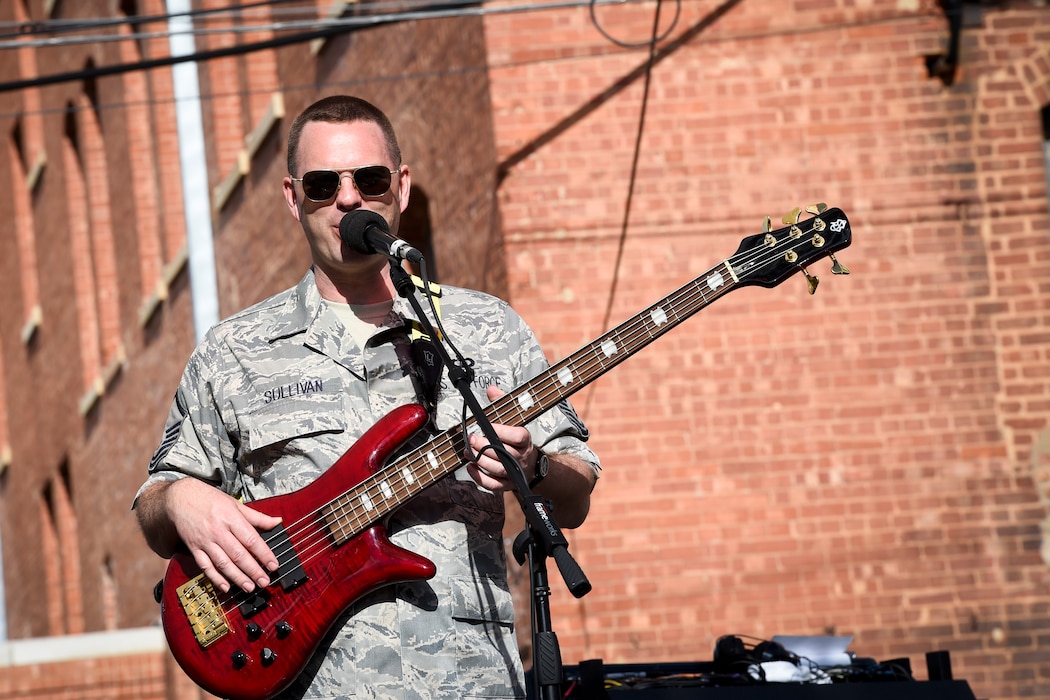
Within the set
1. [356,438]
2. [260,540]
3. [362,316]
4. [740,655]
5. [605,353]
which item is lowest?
[740,655]

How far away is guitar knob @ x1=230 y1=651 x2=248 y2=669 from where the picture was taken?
367 centimetres

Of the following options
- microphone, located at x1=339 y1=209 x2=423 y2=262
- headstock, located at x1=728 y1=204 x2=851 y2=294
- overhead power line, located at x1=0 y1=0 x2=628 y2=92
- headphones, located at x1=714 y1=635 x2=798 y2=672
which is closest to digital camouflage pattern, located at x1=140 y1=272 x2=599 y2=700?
microphone, located at x1=339 y1=209 x2=423 y2=262

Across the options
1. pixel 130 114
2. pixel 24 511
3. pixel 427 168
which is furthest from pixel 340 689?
pixel 24 511

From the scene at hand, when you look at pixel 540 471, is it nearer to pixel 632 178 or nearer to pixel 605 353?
pixel 605 353

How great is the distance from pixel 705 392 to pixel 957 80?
209 centimetres

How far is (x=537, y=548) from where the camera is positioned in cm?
345

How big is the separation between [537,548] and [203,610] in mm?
849

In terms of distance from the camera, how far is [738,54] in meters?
8.33

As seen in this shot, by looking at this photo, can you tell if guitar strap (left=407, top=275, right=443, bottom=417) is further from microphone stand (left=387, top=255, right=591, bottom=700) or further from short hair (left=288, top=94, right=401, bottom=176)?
short hair (left=288, top=94, right=401, bottom=176)

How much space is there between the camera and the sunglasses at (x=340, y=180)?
3.92m

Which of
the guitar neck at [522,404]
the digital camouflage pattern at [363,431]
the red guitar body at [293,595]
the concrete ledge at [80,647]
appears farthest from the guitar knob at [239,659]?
the concrete ledge at [80,647]

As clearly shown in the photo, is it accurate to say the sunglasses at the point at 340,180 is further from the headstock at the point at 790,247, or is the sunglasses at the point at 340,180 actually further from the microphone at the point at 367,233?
the headstock at the point at 790,247

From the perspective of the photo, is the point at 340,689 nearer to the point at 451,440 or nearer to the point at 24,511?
the point at 451,440

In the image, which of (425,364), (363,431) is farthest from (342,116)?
(363,431)
